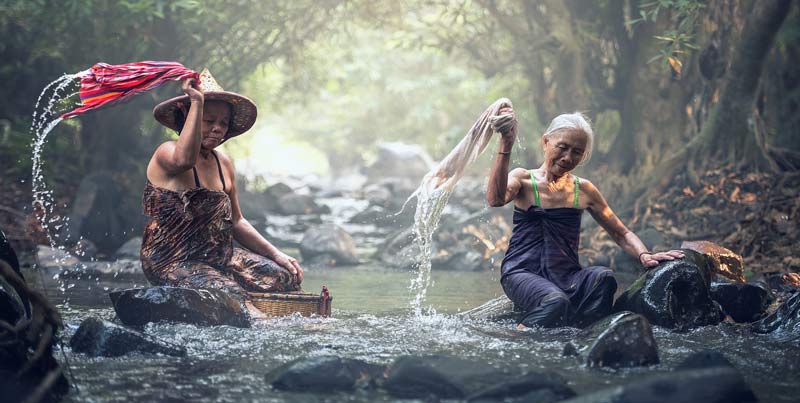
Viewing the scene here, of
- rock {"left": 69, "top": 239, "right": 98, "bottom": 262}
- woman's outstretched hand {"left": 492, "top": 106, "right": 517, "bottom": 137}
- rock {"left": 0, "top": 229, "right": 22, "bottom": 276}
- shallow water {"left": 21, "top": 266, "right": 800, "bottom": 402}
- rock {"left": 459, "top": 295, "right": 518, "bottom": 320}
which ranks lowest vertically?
shallow water {"left": 21, "top": 266, "right": 800, "bottom": 402}

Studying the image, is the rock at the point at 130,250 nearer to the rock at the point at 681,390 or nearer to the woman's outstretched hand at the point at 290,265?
the woman's outstretched hand at the point at 290,265

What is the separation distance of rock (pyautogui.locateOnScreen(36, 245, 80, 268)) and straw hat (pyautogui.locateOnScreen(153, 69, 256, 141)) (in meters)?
4.87

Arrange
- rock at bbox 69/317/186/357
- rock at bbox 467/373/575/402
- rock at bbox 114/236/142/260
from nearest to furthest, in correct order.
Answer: rock at bbox 467/373/575/402 < rock at bbox 69/317/186/357 < rock at bbox 114/236/142/260

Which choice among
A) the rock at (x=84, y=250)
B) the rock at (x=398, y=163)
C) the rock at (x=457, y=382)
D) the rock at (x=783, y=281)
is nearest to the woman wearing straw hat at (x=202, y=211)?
the rock at (x=457, y=382)

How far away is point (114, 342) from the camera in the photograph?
4406mm

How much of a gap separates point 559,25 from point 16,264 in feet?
35.1

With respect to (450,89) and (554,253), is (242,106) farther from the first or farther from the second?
(450,89)

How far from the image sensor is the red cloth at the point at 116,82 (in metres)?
5.41

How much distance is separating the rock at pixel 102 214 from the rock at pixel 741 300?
868 cm

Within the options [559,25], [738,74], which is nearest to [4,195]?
[559,25]

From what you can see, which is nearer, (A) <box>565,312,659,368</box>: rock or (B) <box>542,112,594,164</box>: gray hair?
(A) <box>565,312,659,368</box>: rock

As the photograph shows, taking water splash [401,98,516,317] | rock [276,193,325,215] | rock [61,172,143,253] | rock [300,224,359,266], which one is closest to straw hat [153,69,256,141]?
water splash [401,98,516,317]

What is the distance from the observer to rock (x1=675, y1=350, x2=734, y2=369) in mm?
3939

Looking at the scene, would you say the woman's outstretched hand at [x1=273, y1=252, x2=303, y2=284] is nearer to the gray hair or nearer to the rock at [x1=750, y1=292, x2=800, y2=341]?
the gray hair
